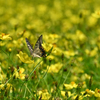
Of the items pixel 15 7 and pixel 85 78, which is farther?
pixel 15 7

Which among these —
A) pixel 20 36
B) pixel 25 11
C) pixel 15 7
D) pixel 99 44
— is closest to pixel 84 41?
pixel 99 44

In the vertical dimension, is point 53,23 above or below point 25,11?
below

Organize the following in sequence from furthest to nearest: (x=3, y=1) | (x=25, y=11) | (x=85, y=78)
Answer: (x=3, y=1)
(x=25, y=11)
(x=85, y=78)

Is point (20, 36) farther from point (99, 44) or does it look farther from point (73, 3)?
point (73, 3)

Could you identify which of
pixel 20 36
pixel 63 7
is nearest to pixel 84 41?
pixel 20 36

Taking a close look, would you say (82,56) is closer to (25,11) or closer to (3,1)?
(25,11)

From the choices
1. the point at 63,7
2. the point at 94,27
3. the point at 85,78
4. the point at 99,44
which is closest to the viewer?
the point at 85,78

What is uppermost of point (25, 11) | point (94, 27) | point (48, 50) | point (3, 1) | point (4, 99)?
point (3, 1)
